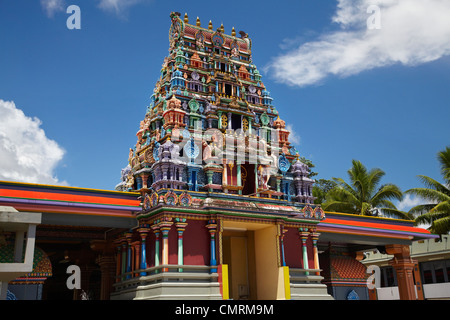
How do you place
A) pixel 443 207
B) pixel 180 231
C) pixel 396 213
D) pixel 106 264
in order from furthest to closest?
1. pixel 396 213
2. pixel 443 207
3. pixel 106 264
4. pixel 180 231

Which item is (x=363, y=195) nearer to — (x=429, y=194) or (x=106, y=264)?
(x=429, y=194)

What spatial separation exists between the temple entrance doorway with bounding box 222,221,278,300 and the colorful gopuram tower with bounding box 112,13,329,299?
0.16 ft

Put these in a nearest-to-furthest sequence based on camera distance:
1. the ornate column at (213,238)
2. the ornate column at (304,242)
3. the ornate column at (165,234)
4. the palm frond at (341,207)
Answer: the ornate column at (165,234) → the ornate column at (213,238) → the ornate column at (304,242) → the palm frond at (341,207)

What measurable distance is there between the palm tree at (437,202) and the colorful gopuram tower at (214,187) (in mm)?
11637

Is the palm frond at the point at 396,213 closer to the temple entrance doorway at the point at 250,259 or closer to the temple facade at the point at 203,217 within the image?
the temple facade at the point at 203,217

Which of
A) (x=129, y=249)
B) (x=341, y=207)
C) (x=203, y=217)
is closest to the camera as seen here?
(x=203, y=217)

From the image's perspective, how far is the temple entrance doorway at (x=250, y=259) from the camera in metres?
21.3

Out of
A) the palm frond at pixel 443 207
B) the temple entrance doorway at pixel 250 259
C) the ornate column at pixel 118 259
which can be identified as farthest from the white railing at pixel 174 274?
the palm frond at pixel 443 207

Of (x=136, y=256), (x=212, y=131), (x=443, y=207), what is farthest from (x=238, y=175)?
(x=443, y=207)

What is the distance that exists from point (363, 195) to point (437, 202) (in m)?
5.80

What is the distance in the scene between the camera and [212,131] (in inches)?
953

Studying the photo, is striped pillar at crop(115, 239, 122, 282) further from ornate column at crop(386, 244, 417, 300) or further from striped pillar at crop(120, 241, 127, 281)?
ornate column at crop(386, 244, 417, 300)

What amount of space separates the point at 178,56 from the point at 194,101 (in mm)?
3374
